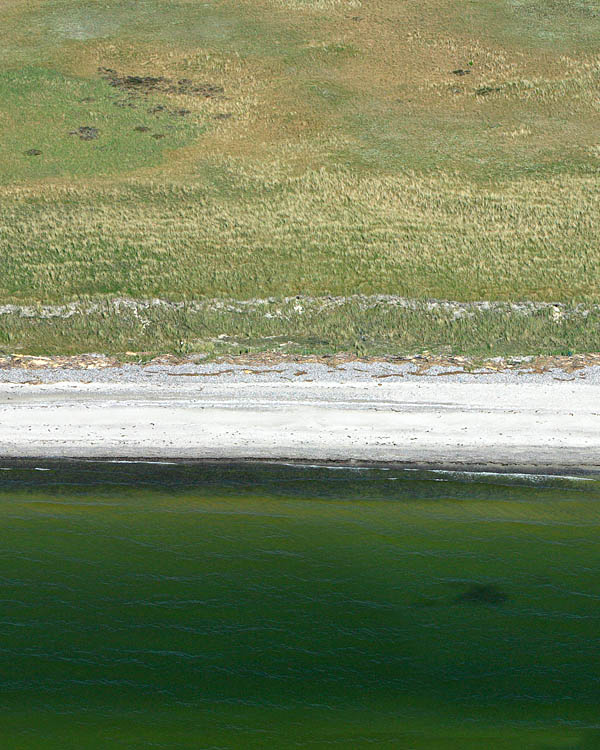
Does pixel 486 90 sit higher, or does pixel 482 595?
pixel 486 90

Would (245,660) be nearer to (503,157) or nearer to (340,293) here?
(340,293)

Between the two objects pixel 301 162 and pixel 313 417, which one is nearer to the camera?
pixel 313 417

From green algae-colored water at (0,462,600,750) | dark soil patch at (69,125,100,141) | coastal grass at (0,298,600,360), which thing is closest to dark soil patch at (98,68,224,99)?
dark soil patch at (69,125,100,141)

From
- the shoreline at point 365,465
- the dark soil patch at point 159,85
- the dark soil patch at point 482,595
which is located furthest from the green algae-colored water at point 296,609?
the dark soil patch at point 159,85

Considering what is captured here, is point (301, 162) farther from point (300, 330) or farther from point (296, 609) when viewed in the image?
point (296, 609)

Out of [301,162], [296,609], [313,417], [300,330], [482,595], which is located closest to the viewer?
[296,609]

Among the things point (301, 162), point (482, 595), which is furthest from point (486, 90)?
point (482, 595)

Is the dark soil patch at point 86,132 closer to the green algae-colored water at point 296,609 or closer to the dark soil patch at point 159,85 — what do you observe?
the dark soil patch at point 159,85
